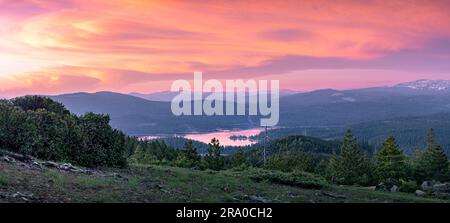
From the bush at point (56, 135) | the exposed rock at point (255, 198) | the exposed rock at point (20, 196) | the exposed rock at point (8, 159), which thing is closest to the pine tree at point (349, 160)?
the bush at point (56, 135)

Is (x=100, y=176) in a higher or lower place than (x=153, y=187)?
higher

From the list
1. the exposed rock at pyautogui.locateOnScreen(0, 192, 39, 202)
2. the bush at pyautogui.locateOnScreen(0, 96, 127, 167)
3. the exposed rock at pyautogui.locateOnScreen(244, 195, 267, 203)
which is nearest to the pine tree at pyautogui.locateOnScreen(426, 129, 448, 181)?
the bush at pyautogui.locateOnScreen(0, 96, 127, 167)

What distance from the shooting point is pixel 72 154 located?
2242 cm

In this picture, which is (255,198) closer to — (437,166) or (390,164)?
(390,164)

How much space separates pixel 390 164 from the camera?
152ft

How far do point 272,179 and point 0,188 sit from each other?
48.7ft

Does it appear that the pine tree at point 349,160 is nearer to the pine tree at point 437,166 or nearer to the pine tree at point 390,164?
the pine tree at point 390,164

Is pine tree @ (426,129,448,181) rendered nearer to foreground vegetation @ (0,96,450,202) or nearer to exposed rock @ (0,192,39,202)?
foreground vegetation @ (0,96,450,202)

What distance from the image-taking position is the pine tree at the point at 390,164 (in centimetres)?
4641

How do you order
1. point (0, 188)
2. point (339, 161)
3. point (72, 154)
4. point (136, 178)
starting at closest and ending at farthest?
point (0, 188), point (136, 178), point (72, 154), point (339, 161)

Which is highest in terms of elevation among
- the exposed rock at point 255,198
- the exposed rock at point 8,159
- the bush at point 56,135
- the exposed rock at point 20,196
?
Answer: the bush at point 56,135

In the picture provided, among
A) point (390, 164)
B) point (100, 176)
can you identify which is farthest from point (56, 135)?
point (390, 164)
